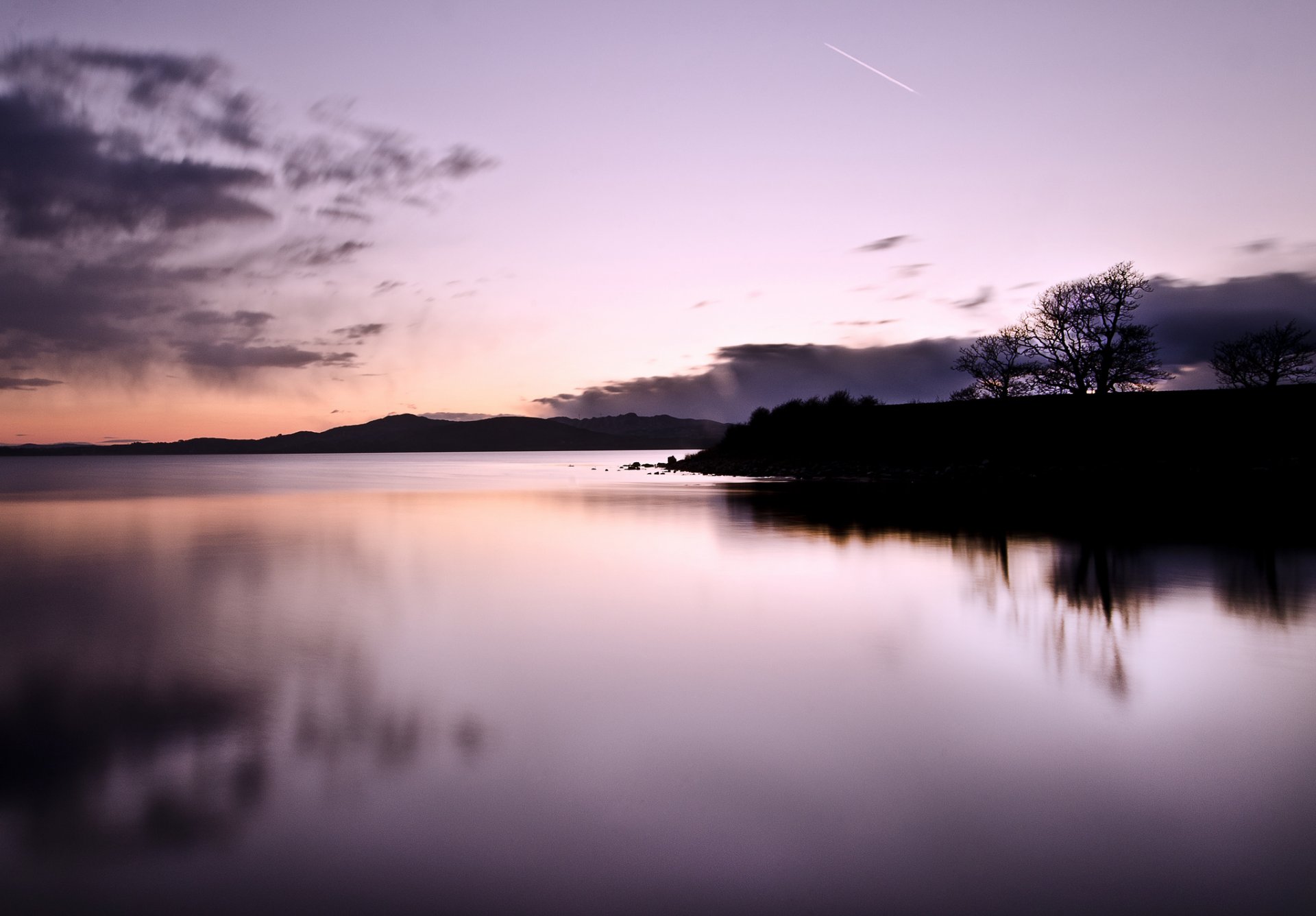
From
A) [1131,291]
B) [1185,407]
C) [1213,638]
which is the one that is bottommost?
[1213,638]

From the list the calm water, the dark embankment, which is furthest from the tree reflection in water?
the dark embankment

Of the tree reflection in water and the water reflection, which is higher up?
the water reflection

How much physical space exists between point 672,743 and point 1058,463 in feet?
116

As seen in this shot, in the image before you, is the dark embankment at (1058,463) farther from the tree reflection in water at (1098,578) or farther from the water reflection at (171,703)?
the water reflection at (171,703)

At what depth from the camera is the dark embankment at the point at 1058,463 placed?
1986 centimetres

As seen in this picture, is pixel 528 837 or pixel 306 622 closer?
pixel 528 837

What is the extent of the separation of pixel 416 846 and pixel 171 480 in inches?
2788

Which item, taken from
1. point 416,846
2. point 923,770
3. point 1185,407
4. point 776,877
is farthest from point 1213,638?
point 1185,407

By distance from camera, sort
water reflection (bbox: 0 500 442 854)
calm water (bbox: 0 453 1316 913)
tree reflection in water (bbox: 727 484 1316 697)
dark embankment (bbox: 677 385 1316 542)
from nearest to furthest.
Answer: calm water (bbox: 0 453 1316 913) → water reflection (bbox: 0 500 442 854) → tree reflection in water (bbox: 727 484 1316 697) → dark embankment (bbox: 677 385 1316 542)

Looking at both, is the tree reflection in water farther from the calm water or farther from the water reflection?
the water reflection

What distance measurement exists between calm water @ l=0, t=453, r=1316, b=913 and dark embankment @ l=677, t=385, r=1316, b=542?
308 inches

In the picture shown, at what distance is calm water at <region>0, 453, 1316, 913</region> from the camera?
11.2 feet

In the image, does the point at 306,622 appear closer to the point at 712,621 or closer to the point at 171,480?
the point at 712,621

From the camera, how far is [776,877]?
134 inches
